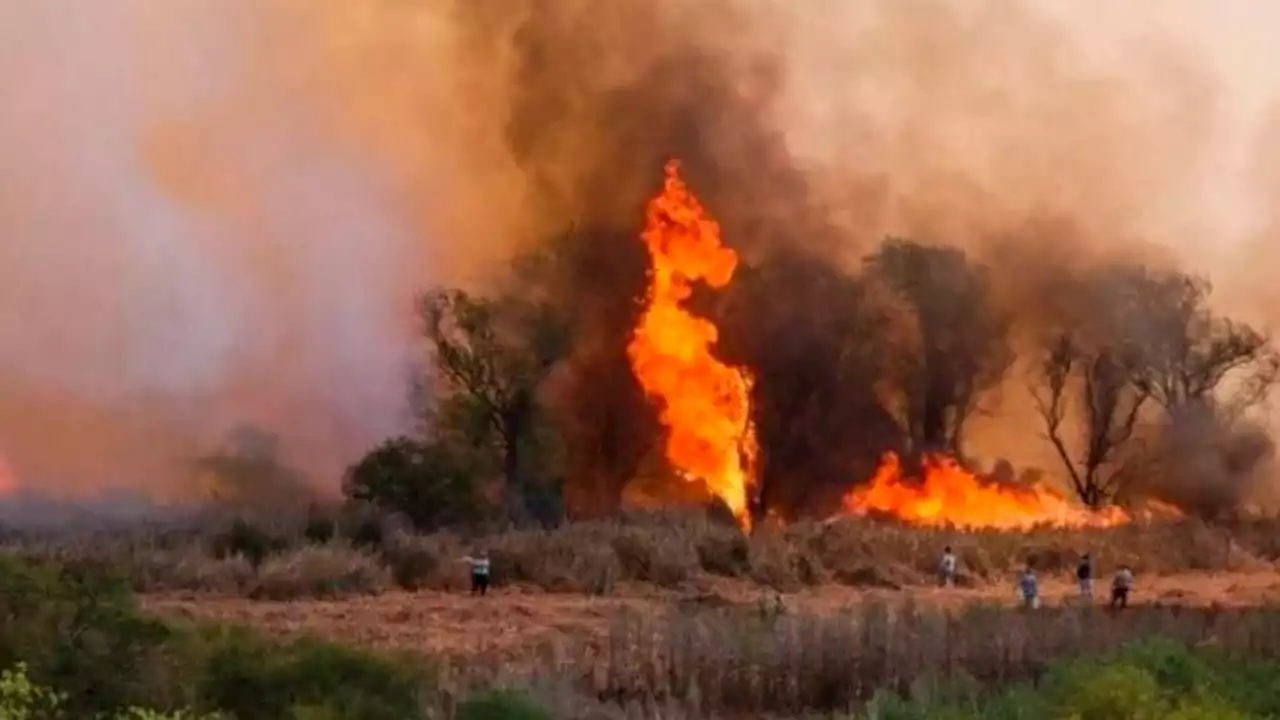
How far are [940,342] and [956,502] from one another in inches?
228

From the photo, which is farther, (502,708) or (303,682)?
(502,708)

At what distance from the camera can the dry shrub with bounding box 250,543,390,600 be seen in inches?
1182

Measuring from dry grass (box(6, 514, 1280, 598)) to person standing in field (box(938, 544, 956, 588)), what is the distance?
45cm

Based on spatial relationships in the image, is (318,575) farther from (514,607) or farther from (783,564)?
(783,564)

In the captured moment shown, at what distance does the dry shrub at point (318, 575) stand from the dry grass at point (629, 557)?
0.08ft

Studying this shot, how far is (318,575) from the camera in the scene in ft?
101

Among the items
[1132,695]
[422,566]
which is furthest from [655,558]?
[1132,695]

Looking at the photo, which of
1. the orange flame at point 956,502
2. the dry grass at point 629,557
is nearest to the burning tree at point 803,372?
the orange flame at point 956,502

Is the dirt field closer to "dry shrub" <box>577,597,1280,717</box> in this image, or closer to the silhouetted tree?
"dry shrub" <box>577,597,1280,717</box>

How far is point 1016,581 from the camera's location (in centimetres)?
3684

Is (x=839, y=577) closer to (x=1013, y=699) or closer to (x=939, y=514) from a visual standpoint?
(x=939, y=514)

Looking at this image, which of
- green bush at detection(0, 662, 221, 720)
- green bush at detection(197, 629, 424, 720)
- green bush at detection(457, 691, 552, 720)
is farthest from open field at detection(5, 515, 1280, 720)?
green bush at detection(0, 662, 221, 720)

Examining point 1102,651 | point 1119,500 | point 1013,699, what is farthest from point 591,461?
point 1013,699

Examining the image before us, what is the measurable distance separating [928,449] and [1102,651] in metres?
29.5
